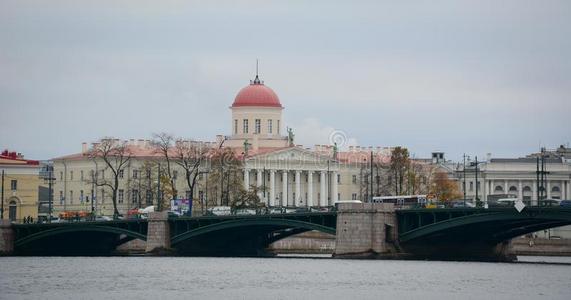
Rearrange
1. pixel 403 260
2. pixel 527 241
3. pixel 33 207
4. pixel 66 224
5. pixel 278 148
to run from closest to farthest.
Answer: pixel 403 260 → pixel 66 224 → pixel 527 241 → pixel 33 207 → pixel 278 148

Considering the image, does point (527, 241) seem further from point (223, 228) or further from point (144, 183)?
point (144, 183)

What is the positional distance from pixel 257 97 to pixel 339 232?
7533cm

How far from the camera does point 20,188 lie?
506ft

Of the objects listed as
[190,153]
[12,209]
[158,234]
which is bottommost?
[158,234]

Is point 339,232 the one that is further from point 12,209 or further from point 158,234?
point 12,209

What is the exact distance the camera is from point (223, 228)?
388 ft

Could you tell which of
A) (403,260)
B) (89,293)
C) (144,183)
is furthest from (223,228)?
(144,183)

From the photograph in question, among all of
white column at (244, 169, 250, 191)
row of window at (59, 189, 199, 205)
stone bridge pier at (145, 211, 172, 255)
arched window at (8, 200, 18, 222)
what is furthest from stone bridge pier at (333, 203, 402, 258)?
white column at (244, 169, 250, 191)

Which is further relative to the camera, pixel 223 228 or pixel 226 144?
pixel 226 144

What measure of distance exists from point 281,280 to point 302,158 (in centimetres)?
9289

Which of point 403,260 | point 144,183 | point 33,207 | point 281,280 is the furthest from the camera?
point 144,183

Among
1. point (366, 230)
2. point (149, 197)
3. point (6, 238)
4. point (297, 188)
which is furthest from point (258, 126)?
point (366, 230)

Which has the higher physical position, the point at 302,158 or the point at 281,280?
Answer: the point at 302,158

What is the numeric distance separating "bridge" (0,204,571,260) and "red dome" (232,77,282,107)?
55.0 metres
